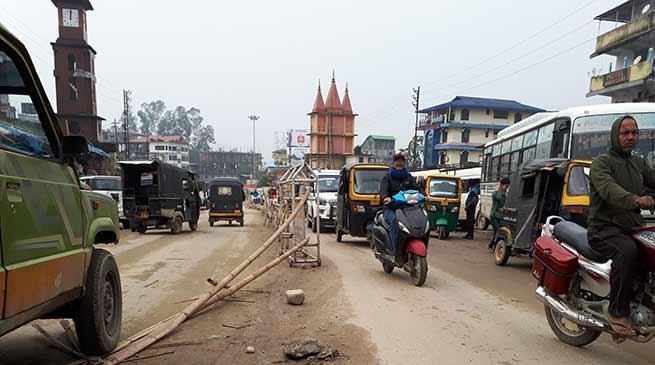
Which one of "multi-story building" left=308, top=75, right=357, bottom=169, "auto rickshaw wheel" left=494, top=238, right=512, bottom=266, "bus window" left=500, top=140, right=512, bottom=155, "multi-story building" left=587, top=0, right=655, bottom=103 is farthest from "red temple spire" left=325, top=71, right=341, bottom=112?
"auto rickshaw wheel" left=494, top=238, right=512, bottom=266

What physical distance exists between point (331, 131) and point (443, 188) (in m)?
47.5

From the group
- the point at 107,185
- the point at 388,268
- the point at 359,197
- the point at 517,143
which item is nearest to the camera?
the point at 388,268

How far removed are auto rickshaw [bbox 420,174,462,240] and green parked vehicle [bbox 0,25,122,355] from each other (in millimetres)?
11279

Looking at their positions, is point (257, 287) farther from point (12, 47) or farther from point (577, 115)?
point (577, 115)

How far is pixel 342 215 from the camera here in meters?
12.1

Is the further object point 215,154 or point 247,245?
point 215,154

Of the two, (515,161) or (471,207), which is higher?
(515,161)

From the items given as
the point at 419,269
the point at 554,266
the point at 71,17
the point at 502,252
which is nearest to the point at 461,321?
the point at 554,266

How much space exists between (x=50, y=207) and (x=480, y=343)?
3.86m

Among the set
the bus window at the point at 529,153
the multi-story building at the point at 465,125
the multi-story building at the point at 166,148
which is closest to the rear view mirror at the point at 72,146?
the bus window at the point at 529,153

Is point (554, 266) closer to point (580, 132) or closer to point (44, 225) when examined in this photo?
point (44, 225)

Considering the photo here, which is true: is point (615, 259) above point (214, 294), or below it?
above

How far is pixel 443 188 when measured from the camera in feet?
48.3

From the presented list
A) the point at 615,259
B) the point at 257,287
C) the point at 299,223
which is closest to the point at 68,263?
the point at 257,287
